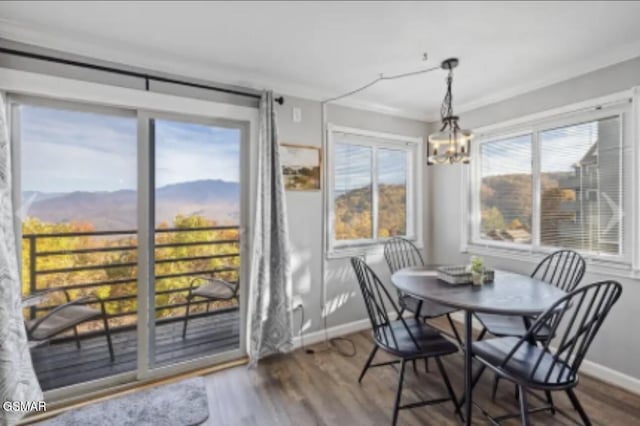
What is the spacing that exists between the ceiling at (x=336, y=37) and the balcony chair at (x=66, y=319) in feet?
5.98

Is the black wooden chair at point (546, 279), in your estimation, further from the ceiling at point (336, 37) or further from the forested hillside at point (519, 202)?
the ceiling at point (336, 37)

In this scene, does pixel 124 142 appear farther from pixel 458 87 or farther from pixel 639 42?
pixel 639 42

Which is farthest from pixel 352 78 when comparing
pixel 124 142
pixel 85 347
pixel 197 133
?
pixel 85 347

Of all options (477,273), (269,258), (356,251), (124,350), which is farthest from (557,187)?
(124,350)

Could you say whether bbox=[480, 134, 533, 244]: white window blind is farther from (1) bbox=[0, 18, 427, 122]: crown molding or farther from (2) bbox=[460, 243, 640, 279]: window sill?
(1) bbox=[0, 18, 427, 122]: crown molding

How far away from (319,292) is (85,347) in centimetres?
199

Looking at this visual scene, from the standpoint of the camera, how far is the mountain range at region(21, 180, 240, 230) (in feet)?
7.31

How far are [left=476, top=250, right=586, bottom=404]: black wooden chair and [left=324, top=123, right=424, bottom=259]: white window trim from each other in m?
1.36

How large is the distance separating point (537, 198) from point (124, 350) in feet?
12.9

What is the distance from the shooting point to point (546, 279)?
2898mm

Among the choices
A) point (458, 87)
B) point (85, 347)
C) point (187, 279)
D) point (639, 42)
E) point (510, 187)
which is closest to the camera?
point (639, 42)

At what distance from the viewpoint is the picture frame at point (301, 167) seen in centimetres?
302

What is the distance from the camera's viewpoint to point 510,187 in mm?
3299

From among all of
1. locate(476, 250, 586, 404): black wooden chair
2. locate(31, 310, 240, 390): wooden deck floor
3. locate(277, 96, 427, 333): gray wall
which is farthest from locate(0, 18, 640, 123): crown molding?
locate(31, 310, 240, 390): wooden deck floor
